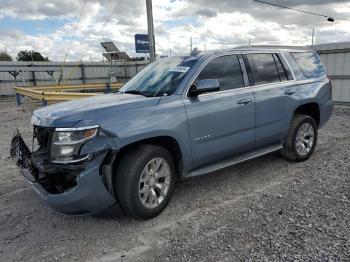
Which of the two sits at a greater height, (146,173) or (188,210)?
(146,173)

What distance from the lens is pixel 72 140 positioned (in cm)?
332

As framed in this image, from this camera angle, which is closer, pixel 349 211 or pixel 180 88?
pixel 349 211

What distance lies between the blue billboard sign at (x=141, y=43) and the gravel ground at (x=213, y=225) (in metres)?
8.12

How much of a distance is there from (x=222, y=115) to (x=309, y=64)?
2427 millimetres

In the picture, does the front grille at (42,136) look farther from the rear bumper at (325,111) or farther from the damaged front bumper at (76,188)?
the rear bumper at (325,111)

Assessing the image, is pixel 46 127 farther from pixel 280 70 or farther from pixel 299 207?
pixel 280 70

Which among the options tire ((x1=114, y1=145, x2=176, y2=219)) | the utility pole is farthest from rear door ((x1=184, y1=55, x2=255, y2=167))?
the utility pole

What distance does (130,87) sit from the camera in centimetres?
482

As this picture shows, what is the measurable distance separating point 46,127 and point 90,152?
1.98ft

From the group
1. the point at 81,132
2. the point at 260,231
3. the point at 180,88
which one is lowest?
the point at 260,231

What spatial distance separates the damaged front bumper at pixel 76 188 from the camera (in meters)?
3.31

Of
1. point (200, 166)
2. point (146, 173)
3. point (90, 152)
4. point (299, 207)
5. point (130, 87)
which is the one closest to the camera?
point (90, 152)

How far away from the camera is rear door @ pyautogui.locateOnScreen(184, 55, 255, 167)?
411 centimetres

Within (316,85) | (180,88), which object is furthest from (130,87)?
(316,85)
